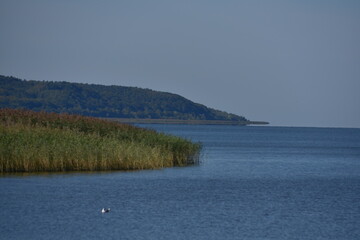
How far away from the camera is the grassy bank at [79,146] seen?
37812mm

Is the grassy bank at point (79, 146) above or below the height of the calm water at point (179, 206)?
above

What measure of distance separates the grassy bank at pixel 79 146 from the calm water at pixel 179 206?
0.85 metres

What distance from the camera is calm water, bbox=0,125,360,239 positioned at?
25.2 metres

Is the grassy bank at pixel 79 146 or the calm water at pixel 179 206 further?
the grassy bank at pixel 79 146

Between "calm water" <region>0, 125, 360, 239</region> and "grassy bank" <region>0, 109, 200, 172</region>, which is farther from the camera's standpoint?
"grassy bank" <region>0, 109, 200, 172</region>

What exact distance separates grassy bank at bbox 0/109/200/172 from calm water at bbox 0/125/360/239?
2.78 feet

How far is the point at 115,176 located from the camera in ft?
128

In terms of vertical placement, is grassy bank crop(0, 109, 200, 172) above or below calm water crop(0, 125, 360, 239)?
above

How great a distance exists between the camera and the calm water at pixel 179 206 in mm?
25188

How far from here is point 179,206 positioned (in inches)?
1212

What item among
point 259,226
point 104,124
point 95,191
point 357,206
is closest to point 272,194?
point 357,206

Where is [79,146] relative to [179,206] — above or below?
above

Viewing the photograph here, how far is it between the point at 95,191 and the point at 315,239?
1164 centimetres

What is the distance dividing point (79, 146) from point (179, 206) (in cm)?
997
